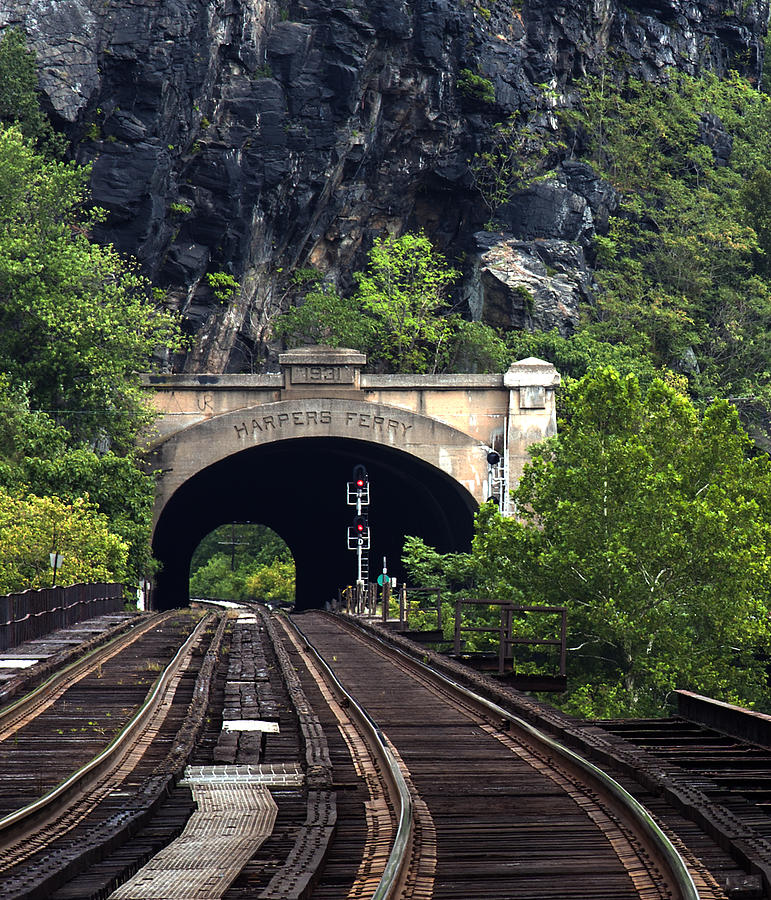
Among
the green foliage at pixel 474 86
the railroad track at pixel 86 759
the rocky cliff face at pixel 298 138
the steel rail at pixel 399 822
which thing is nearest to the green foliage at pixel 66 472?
the rocky cliff face at pixel 298 138

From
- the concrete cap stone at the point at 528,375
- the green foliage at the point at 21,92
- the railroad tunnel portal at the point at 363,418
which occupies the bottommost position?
the railroad tunnel portal at the point at 363,418

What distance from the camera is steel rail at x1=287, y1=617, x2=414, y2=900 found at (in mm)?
6059

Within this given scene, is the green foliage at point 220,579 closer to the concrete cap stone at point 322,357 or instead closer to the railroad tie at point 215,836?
the concrete cap stone at point 322,357

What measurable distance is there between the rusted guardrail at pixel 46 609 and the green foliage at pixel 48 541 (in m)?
0.96

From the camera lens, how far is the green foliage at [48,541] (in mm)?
31453

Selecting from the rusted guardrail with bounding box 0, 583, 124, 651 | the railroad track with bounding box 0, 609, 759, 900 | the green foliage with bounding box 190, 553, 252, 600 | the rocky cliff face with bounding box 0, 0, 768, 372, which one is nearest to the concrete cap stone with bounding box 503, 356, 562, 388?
the rocky cliff face with bounding box 0, 0, 768, 372

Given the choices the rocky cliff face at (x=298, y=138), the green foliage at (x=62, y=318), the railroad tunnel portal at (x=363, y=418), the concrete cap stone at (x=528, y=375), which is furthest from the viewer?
the rocky cliff face at (x=298, y=138)

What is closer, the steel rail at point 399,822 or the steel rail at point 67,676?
the steel rail at point 399,822

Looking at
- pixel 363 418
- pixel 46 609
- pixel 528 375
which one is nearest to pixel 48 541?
pixel 46 609

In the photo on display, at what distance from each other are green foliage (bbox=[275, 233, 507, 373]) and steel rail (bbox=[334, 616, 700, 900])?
32473 millimetres

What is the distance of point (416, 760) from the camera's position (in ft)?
35.3

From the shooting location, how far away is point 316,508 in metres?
60.3

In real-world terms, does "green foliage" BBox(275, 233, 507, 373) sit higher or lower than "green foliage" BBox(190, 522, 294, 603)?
higher

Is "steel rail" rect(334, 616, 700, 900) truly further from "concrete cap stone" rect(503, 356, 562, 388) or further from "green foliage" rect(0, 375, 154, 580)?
"concrete cap stone" rect(503, 356, 562, 388)
